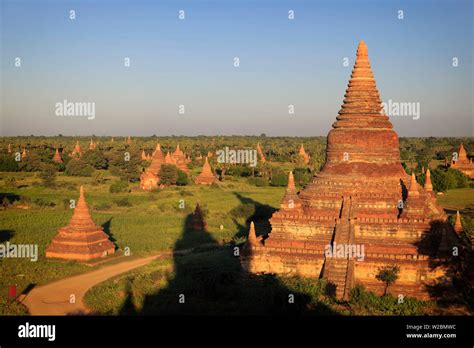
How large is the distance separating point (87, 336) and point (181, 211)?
31.9 metres

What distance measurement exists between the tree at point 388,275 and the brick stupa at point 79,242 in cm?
1234

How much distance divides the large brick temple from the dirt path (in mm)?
5478

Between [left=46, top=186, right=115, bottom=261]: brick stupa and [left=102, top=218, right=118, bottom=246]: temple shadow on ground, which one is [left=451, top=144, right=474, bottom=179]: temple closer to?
[left=102, top=218, right=118, bottom=246]: temple shadow on ground

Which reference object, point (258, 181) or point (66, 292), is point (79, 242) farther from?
point (258, 181)

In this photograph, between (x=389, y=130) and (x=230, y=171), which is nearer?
(x=389, y=130)

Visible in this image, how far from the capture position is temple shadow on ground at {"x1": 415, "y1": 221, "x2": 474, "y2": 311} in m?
18.9

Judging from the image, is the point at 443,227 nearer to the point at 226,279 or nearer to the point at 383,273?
the point at 383,273

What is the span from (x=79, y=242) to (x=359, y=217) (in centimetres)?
1173

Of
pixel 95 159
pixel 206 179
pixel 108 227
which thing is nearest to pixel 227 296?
pixel 108 227

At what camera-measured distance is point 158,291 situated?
20828 millimetres

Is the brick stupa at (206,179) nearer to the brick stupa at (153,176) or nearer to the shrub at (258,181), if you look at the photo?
the brick stupa at (153,176)

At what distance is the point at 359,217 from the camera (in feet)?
70.1

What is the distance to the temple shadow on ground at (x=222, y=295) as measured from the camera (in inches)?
704

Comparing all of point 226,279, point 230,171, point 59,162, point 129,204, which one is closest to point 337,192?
point 226,279
